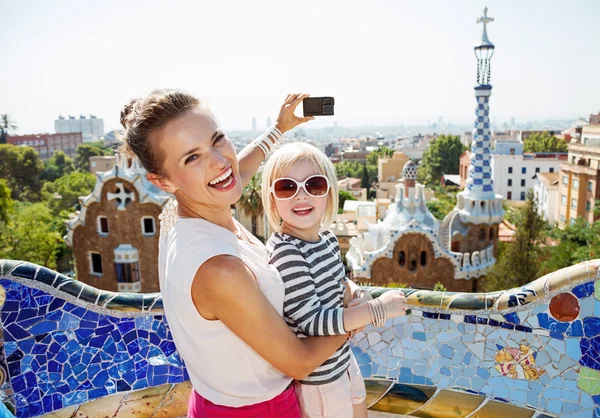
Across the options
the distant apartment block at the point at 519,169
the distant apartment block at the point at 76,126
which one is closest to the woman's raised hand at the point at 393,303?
the distant apartment block at the point at 519,169

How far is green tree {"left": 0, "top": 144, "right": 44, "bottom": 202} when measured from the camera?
1610 inches

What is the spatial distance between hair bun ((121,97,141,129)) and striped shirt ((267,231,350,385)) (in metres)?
0.72

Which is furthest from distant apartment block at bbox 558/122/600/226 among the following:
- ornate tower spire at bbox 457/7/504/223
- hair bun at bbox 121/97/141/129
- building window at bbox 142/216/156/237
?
hair bun at bbox 121/97/141/129

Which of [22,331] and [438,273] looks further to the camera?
[438,273]

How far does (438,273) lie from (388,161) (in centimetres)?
4008

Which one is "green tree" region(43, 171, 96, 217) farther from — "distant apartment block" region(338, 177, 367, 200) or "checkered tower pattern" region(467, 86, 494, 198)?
"checkered tower pattern" region(467, 86, 494, 198)

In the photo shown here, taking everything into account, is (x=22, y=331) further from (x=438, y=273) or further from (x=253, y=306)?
(x=438, y=273)

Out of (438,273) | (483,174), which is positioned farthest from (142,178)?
(483,174)

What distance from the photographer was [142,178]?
537 inches

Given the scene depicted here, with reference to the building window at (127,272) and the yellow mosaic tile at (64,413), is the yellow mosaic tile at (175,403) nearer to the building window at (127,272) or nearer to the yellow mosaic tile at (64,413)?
the yellow mosaic tile at (64,413)

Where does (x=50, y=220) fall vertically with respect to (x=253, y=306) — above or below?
below

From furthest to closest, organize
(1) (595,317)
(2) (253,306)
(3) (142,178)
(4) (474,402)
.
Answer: (3) (142,178) < (4) (474,402) < (1) (595,317) < (2) (253,306)

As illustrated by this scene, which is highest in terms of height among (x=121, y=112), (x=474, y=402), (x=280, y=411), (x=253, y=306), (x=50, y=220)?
(x=121, y=112)

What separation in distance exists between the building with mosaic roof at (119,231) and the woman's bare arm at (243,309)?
12.2 metres
